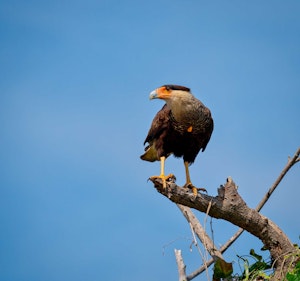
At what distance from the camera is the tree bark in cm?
464

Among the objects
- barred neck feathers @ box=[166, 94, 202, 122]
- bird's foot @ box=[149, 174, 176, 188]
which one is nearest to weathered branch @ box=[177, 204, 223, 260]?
bird's foot @ box=[149, 174, 176, 188]

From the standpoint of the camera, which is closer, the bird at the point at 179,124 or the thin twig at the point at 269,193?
the bird at the point at 179,124

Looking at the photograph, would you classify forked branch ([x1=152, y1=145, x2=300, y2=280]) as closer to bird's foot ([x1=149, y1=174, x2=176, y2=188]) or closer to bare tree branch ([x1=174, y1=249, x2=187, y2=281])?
bird's foot ([x1=149, y1=174, x2=176, y2=188])

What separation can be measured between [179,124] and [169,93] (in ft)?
1.05

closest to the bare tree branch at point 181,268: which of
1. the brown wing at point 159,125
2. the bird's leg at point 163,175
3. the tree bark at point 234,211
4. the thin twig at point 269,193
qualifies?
the tree bark at point 234,211

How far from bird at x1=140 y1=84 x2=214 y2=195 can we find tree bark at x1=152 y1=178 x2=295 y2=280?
1.48ft

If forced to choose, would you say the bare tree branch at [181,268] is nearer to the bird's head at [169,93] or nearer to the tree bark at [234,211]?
the tree bark at [234,211]

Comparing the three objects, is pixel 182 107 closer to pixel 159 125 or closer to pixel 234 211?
pixel 159 125

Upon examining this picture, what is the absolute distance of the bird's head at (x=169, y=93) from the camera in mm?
5258

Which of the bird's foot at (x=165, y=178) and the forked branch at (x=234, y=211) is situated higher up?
the bird's foot at (x=165, y=178)

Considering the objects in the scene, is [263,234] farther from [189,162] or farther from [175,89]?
[175,89]

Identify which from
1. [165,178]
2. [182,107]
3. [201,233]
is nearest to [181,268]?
[201,233]

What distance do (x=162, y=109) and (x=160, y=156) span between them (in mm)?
479

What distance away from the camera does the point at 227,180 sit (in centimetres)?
473
